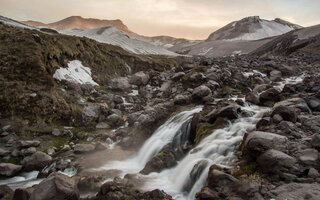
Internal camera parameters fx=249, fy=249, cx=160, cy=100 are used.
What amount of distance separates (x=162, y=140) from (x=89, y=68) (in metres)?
12.4

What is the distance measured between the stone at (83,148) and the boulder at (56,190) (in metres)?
4.36

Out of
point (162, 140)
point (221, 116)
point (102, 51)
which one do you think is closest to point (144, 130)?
point (162, 140)

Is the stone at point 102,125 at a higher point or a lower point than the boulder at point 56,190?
lower

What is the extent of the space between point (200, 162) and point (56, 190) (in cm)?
424

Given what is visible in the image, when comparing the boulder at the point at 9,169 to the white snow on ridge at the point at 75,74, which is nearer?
the boulder at the point at 9,169

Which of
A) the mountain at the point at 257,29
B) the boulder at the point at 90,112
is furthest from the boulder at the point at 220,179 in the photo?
the mountain at the point at 257,29

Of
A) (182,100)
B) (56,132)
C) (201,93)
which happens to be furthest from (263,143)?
(56,132)

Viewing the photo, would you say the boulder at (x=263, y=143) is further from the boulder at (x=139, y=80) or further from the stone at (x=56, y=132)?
the boulder at (x=139, y=80)

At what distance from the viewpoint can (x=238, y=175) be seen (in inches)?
250

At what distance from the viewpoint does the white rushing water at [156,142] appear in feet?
34.3

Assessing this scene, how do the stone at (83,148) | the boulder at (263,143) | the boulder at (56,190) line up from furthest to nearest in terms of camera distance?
the stone at (83,148) < the boulder at (56,190) < the boulder at (263,143)

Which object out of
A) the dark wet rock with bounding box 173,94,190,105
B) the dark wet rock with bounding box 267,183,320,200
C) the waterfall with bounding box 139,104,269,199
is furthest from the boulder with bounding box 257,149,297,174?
the dark wet rock with bounding box 173,94,190,105

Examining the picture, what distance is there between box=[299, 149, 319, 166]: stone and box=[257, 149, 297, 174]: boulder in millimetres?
228

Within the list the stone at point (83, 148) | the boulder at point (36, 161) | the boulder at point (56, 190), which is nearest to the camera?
the boulder at point (56, 190)
